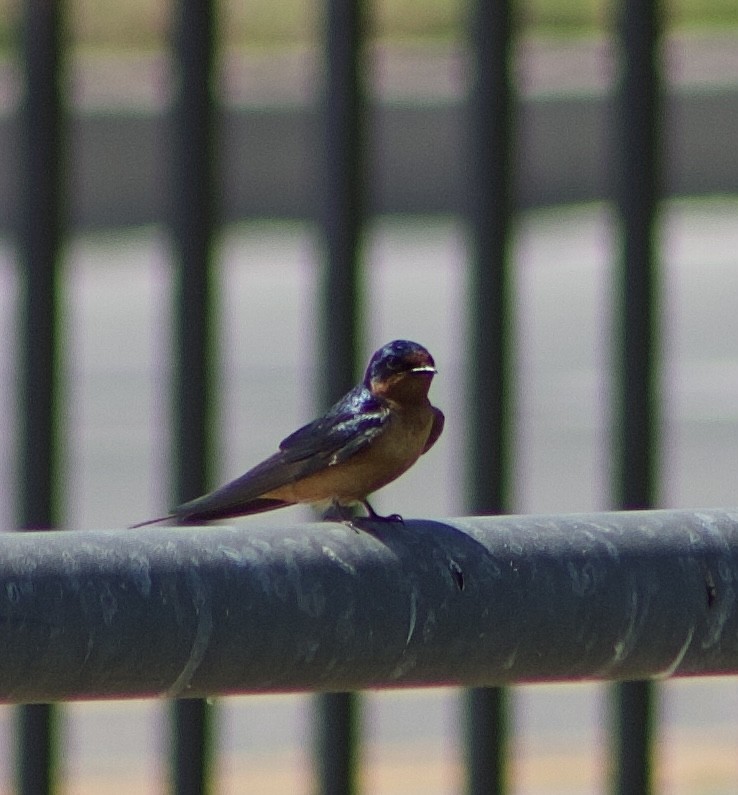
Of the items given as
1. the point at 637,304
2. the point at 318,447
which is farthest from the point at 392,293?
the point at 318,447

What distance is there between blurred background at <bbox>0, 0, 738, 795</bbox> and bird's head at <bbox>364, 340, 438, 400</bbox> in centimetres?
62

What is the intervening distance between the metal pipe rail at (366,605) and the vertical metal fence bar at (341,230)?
157 cm

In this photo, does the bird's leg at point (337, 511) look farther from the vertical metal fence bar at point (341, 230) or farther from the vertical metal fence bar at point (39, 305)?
the vertical metal fence bar at point (39, 305)

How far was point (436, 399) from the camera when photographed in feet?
39.5

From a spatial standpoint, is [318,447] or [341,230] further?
[341,230]

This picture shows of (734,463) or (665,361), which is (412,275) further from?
(665,361)

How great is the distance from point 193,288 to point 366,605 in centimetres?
174

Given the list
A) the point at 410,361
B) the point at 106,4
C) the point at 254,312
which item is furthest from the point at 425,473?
the point at 106,4

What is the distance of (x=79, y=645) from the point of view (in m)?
1.28

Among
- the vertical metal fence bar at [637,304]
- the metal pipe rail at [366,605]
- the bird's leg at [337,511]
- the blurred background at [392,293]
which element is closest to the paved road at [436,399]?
the blurred background at [392,293]

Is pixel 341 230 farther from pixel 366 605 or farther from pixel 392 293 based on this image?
pixel 392 293

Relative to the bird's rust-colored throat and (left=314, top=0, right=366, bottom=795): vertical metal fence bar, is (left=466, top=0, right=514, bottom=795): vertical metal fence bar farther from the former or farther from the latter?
the bird's rust-colored throat

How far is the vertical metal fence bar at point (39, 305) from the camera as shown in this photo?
3027 millimetres

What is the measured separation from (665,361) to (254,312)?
13.1 m
